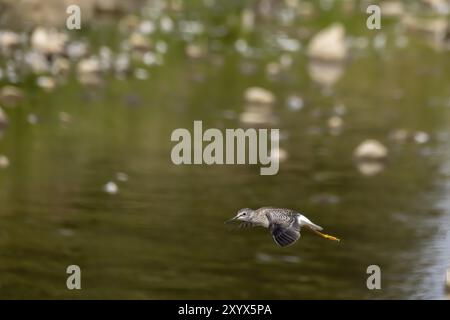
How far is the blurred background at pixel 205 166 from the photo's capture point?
1794cm

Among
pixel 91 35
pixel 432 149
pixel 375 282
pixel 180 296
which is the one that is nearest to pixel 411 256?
pixel 375 282

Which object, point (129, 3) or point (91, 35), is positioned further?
point (129, 3)

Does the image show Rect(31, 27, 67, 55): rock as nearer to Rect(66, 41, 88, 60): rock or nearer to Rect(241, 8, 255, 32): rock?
Rect(66, 41, 88, 60): rock

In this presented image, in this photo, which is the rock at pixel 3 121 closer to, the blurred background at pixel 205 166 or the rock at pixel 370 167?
the blurred background at pixel 205 166

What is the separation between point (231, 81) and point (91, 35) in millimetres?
5743

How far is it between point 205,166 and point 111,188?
2.43 metres

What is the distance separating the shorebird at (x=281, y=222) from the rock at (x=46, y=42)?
70.0ft

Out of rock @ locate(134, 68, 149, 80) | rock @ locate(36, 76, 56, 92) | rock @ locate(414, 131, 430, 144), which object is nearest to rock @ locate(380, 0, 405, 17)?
rock @ locate(134, 68, 149, 80)

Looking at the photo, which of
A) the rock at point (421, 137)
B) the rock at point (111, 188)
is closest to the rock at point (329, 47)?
the rock at point (421, 137)

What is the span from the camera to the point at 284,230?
11227 mm

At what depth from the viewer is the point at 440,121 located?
2906cm

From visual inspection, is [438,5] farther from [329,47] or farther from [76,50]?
[76,50]

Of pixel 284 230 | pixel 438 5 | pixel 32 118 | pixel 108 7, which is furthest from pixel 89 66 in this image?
pixel 438 5
